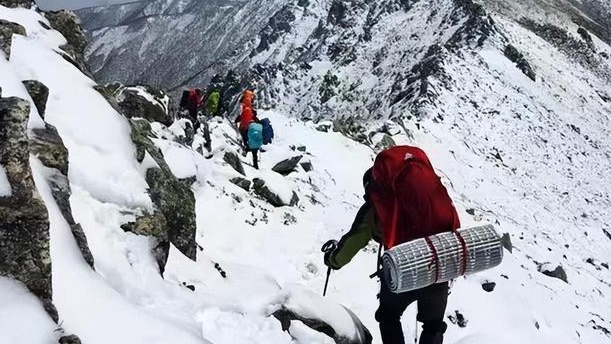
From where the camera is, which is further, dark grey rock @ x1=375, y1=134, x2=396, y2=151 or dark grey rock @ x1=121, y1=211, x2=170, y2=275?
dark grey rock @ x1=375, y1=134, x2=396, y2=151

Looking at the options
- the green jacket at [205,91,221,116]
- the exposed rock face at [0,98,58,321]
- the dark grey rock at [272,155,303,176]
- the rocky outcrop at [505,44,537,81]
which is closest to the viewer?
the exposed rock face at [0,98,58,321]

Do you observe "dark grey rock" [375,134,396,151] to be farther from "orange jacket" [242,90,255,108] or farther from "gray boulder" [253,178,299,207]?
"gray boulder" [253,178,299,207]

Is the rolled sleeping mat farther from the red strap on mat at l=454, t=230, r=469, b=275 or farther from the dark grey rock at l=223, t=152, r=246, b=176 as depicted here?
the dark grey rock at l=223, t=152, r=246, b=176

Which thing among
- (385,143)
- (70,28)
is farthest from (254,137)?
(385,143)

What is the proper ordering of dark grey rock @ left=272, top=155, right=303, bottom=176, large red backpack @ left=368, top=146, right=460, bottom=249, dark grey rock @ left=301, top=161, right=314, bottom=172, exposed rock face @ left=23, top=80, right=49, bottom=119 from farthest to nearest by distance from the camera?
dark grey rock @ left=301, top=161, right=314, bottom=172 < dark grey rock @ left=272, top=155, right=303, bottom=176 < exposed rock face @ left=23, top=80, right=49, bottom=119 < large red backpack @ left=368, top=146, right=460, bottom=249

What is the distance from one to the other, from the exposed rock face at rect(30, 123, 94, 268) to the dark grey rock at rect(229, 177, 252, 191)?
6.37 meters

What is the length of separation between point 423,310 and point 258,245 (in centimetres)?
566

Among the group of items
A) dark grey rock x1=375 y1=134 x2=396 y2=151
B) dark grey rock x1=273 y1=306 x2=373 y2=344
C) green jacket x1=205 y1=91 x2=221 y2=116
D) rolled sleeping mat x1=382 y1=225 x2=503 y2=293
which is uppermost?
rolled sleeping mat x1=382 y1=225 x2=503 y2=293

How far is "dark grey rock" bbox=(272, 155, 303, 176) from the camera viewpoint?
16138mm

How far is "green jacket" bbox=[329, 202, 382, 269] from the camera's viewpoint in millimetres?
4945

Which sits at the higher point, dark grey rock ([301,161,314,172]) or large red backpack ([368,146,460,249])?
large red backpack ([368,146,460,249])

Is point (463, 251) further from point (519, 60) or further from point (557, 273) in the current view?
point (519, 60)

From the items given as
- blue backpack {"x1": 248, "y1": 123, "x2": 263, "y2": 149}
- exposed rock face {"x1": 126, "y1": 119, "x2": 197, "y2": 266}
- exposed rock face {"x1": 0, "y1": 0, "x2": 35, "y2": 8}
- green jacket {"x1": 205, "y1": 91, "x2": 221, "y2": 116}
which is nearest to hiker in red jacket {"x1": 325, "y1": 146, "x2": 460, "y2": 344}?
exposed rock face {"x1": 126, "y1": 119, "x2": 197, "y2": 266}

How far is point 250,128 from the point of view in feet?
49.2
